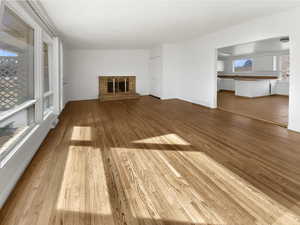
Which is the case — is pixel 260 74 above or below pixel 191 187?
above

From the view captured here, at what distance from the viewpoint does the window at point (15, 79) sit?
2480 mm

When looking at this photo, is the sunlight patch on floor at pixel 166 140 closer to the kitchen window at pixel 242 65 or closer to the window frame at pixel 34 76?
the window frame at pixel 34 76

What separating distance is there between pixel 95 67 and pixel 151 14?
573 centimetres

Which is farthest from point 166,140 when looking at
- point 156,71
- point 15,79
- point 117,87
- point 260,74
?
point 260,74

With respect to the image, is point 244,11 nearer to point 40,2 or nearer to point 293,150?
point 293,150

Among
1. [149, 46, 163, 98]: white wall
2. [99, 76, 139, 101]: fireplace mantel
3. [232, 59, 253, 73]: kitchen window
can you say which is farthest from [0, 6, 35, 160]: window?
[232, 59, 253, 73]: kitchen window

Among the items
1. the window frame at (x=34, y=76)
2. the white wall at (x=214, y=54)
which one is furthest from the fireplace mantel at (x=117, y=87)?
the window frame at (x=34, y=76)

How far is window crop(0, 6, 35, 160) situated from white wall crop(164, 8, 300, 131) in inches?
187

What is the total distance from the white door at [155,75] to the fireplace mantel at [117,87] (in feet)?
2.87

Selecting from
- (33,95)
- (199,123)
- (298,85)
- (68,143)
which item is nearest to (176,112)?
(199,123)

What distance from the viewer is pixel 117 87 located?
31.9 ft

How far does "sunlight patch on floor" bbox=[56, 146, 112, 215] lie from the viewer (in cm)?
181

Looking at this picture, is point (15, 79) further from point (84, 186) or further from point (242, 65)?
point (242, 65)

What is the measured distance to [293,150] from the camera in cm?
311
